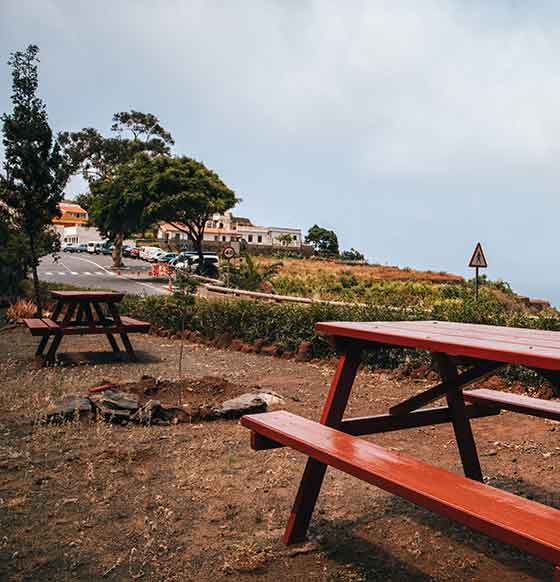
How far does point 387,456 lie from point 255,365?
6.15m

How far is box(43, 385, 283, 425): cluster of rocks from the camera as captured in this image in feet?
17.7

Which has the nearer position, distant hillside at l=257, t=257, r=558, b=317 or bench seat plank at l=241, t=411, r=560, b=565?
bench seat plank at l=241, t=411, r=560, b=565

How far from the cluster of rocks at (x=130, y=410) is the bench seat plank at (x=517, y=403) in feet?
7.50

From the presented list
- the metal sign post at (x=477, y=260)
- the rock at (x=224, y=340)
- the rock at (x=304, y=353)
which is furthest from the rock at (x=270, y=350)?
the metal sign post at (x=477, y=260)

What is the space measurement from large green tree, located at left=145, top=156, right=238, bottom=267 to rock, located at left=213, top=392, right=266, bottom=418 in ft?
102

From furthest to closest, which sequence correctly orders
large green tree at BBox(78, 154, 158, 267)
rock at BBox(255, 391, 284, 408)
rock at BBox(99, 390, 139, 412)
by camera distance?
large green tree at BBox(78, 154, 158, 267)
rock at BBox(255, 391, 284, 408)
rock at BBox(99, 390, 139, 412)

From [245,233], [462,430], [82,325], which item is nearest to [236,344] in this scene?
[82,325]

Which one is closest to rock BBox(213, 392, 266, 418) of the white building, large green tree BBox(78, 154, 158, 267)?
large green tree BBox(78, 154, 158, 267)

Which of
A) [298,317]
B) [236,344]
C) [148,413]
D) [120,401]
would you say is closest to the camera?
[148,413]

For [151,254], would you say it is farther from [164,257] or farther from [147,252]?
[164,257]

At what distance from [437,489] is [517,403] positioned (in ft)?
5.40

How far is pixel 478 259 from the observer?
1645 cm

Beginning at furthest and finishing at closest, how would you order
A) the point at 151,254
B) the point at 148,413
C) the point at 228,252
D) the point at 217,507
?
1. the point at 151,254
2. the point at 228,252
3. the point at 148,413
4. the point at 217,507

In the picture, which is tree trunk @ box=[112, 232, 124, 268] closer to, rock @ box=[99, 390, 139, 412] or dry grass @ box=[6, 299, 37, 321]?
dry grass @ box=[6, 299, 37, 321]
